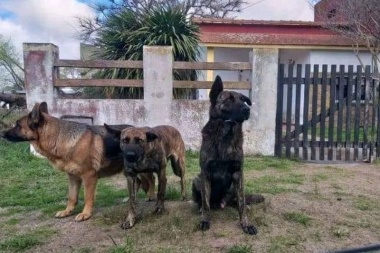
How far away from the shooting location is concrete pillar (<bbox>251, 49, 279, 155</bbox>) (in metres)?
8.84

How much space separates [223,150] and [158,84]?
4826mm

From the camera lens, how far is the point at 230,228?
439cm

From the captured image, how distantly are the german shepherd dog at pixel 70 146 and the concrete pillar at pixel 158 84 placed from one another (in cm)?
390

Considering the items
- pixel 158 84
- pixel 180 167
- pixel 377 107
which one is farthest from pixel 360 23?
pixel 180 167


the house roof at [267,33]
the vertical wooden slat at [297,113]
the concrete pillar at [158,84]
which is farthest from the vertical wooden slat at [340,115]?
the house roof at [267,33]

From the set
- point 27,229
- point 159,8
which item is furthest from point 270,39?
point 27,229

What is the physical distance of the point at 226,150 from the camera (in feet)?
14.0

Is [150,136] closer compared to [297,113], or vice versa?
[150,136]

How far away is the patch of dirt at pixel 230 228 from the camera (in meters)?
4.04

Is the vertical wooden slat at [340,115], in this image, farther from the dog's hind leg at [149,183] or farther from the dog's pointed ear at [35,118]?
the dog's pointed ear at [35,118]

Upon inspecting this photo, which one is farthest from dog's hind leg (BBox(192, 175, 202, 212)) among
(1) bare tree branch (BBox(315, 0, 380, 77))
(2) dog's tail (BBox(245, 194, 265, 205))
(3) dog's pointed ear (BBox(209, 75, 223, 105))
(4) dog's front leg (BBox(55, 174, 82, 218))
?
(1) bare tree branch (BBox(315, 0, 380, 77))

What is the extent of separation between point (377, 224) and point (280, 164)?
3.71 meters


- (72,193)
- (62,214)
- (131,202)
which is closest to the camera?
(131,202)

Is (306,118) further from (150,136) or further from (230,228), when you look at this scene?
(150,136)
